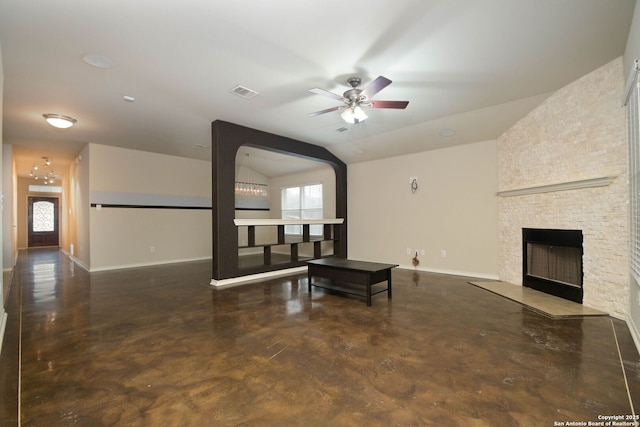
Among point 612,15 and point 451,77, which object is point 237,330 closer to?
point 451,77

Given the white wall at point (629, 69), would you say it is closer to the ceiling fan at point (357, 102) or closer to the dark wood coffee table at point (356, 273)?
the ceiling fan at point (357, 102)

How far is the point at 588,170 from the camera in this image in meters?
3.57

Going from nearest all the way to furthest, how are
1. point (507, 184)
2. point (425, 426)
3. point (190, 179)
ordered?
point (425, 426) → point (507, 184) → point (190, 179)

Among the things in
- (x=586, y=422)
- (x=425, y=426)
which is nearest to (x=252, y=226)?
(x=425, y=426)

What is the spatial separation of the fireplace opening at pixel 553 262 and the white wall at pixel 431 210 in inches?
25.3

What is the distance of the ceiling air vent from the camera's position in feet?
12.3

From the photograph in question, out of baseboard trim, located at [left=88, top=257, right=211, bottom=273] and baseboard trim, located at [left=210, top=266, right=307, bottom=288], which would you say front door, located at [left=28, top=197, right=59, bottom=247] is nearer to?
baseboard trim, located at [left=88, top=257, right=211, bottom=273]

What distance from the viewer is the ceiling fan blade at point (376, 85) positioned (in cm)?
280

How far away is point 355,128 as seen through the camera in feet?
18.2

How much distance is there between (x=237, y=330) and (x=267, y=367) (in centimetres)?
87

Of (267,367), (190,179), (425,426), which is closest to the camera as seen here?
(425,426)

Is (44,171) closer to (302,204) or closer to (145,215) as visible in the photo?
(145,215)

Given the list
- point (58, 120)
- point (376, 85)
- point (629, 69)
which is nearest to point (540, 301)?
point (629, 69)

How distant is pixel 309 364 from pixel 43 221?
1562cm
